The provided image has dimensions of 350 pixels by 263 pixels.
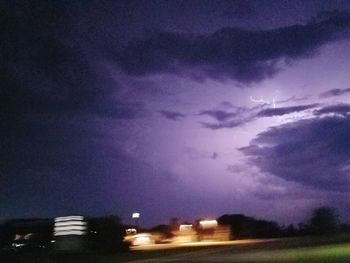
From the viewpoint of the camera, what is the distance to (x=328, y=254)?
83.7 feet

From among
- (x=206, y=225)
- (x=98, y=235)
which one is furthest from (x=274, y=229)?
(x=98, y=235)

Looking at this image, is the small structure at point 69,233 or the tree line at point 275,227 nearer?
the small structure at point 69,233

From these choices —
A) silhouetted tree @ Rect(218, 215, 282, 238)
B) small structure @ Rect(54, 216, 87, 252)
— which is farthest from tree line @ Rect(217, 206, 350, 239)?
small structure @ Rect(54, 216, 87, 252)

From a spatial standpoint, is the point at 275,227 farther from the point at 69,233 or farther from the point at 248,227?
the point at 69,233

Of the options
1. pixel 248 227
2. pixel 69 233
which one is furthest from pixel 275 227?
pixel 69 233

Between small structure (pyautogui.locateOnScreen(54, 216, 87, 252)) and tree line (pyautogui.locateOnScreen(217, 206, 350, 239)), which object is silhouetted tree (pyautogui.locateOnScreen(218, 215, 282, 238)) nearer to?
tree line (pyautogui.locateOnScreen(217, 206, 350, 239))

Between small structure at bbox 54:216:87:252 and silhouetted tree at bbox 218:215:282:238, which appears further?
silhouetted tree at bbox 218:215:282:238

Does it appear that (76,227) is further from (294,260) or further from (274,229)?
(274,229)

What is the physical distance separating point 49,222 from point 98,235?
2.16m

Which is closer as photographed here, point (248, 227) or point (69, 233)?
point (69, 233)

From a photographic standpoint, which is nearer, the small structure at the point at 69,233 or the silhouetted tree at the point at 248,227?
the small structure at the point at 69,233

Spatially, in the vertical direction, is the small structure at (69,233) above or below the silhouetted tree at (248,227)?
below

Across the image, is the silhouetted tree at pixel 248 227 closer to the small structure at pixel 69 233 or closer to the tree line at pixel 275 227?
the tree line at pixel 275 227

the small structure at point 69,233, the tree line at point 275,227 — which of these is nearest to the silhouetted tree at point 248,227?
the tree line at point 275,227
